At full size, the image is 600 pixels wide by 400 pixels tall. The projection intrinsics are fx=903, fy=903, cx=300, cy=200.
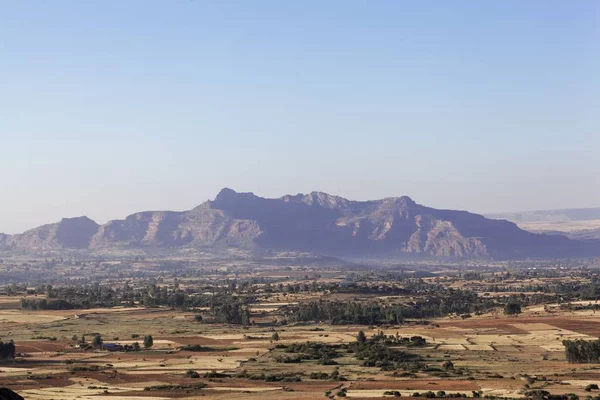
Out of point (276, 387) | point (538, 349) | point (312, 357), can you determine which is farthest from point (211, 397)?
point (538, 349)

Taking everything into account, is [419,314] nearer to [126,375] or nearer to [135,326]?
[135,326]

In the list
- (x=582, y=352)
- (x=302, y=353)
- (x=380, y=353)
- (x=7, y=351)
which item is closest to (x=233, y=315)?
(x=302, y=353)

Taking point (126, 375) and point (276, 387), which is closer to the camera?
point (276, 387)

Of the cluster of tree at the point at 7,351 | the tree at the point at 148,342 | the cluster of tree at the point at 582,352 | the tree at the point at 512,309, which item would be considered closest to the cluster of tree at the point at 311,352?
the tree at the point at 148,342

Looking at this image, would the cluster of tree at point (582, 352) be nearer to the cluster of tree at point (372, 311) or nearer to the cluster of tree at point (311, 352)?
the cluster of tree at point (311, 352)

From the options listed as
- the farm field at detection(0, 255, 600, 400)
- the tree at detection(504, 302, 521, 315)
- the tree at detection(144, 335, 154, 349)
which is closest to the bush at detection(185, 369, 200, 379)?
the farm field at detection(0, 255, 600, 400)

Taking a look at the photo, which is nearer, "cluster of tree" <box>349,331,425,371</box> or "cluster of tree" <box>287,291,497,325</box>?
"cluster of tree" <box>349,331,425,371</box>

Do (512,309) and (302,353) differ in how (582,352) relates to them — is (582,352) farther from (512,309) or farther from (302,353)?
(512,309)

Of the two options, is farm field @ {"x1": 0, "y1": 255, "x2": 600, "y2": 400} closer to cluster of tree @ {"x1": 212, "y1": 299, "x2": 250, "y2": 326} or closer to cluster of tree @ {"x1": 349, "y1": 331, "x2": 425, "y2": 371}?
cluster of tree @ {"x1": 349, "y1": 331, "x2": 425, "y2": 371}
